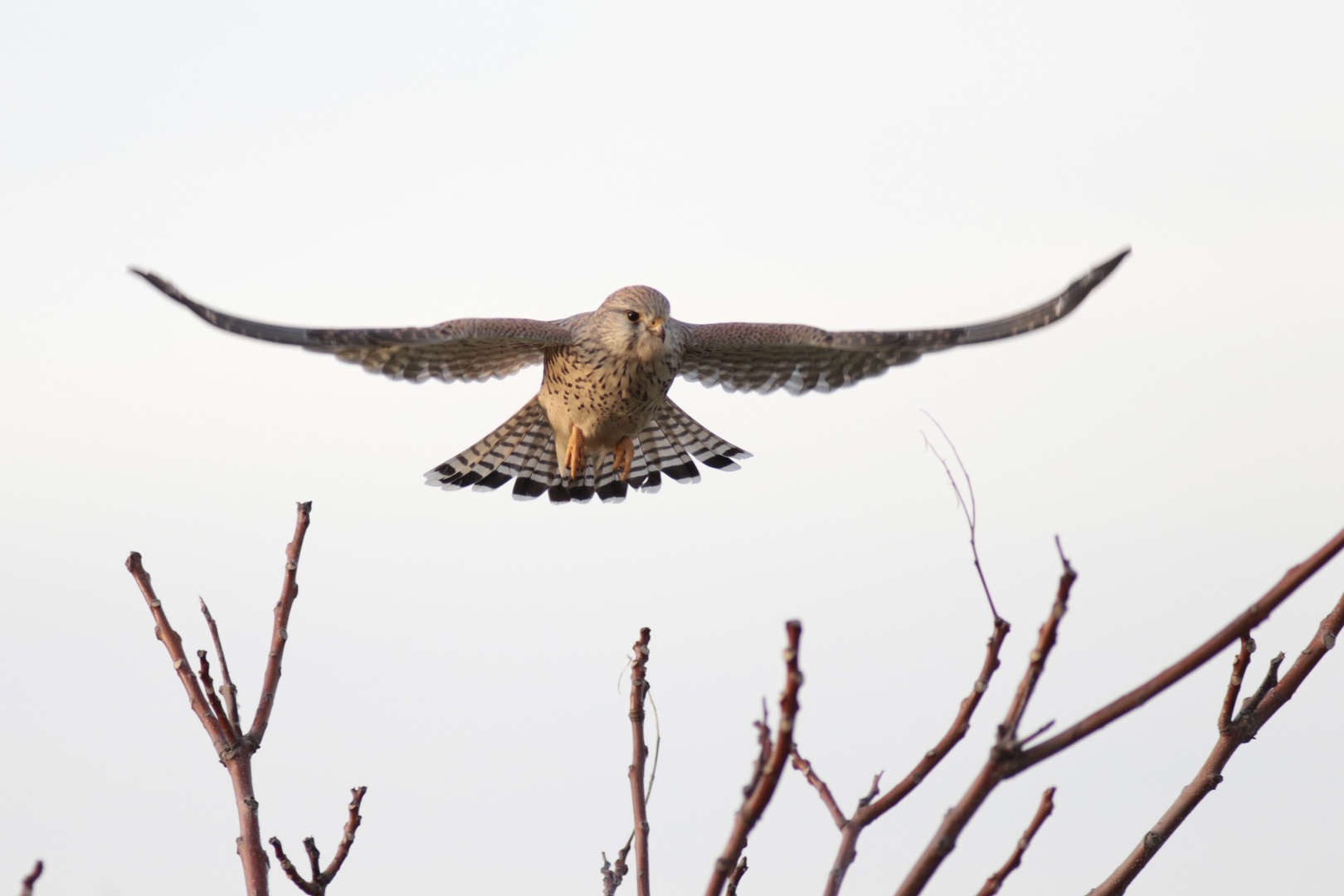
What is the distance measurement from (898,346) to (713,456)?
171 cm

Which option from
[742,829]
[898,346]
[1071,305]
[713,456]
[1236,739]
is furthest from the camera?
[713,456]

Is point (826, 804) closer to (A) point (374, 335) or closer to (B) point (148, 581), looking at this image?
(B) point (148, 581)

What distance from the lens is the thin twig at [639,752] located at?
2180 mm

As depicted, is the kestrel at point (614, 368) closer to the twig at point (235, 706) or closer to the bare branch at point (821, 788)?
the twig at point (235, 706)

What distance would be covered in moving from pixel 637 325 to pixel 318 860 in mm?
3993

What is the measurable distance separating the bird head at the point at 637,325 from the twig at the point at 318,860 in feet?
12.2

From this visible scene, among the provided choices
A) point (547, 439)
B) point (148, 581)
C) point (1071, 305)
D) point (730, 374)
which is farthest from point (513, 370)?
point (148, 581)

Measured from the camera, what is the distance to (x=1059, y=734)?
56.1 inches

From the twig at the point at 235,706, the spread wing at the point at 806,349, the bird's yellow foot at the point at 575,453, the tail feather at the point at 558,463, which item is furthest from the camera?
the tail feather at the point at 558,463

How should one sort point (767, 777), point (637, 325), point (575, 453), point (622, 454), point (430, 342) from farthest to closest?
point (622, 454) < point (575, 453) < point (637, 325) < point (430, 342) < point (767, 777)

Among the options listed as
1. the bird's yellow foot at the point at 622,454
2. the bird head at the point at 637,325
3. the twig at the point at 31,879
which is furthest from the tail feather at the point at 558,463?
the twig at the point at 31,879

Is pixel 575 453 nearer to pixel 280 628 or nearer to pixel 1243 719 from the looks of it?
pixel 280 628

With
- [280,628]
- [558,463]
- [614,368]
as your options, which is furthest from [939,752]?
[558,463]

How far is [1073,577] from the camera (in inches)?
57.4
